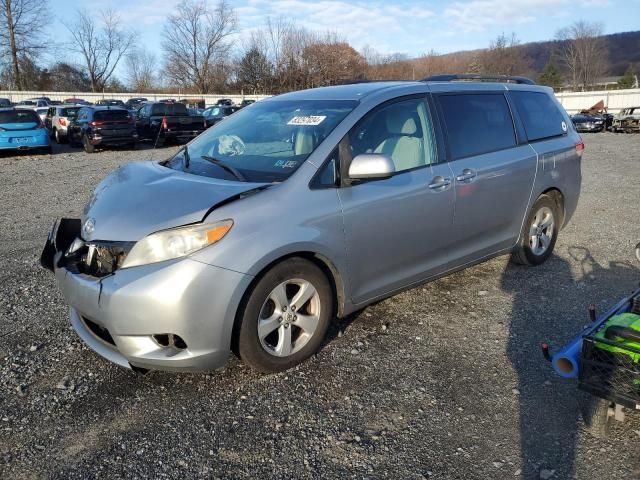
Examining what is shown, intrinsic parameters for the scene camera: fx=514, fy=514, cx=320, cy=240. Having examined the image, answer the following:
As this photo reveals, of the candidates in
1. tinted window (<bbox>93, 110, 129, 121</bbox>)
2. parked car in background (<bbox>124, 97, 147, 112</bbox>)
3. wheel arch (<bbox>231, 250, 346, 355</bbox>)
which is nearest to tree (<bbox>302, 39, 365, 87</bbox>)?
parked car in background (<bbox>124, 97, 147, 112</bbox>)

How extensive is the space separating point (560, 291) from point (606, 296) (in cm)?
36

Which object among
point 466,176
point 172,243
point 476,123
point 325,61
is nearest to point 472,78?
point 476,123

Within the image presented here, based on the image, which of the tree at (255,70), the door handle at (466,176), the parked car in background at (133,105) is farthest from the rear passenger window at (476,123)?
the tree at (255,70)

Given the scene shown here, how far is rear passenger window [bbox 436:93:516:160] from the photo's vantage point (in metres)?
4.13

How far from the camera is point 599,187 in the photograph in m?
9.98

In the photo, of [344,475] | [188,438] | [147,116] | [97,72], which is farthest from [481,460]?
[97,72]

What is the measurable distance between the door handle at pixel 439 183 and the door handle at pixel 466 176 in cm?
13

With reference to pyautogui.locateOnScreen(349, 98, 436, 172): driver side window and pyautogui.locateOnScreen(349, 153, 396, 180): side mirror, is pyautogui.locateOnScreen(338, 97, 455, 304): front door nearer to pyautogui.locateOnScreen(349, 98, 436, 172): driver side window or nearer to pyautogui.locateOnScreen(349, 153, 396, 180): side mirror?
pyautogui.locateOnScreen(349, 98, 436, 172): driver side window

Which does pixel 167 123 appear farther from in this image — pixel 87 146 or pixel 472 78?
pixel 472 78

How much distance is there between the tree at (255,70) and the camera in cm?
5406

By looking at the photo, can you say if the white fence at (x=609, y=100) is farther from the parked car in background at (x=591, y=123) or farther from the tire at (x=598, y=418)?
the tire at (x=598, y=418)

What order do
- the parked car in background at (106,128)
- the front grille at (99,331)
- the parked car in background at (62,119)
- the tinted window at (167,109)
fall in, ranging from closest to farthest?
the front grille at (99,331)
the parked car in background at (106,128)
the tinted window at (167,109)
the parked car in background at (62,119)

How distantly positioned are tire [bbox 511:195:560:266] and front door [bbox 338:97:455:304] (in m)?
1.34

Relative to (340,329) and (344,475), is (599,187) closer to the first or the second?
(340,329)
